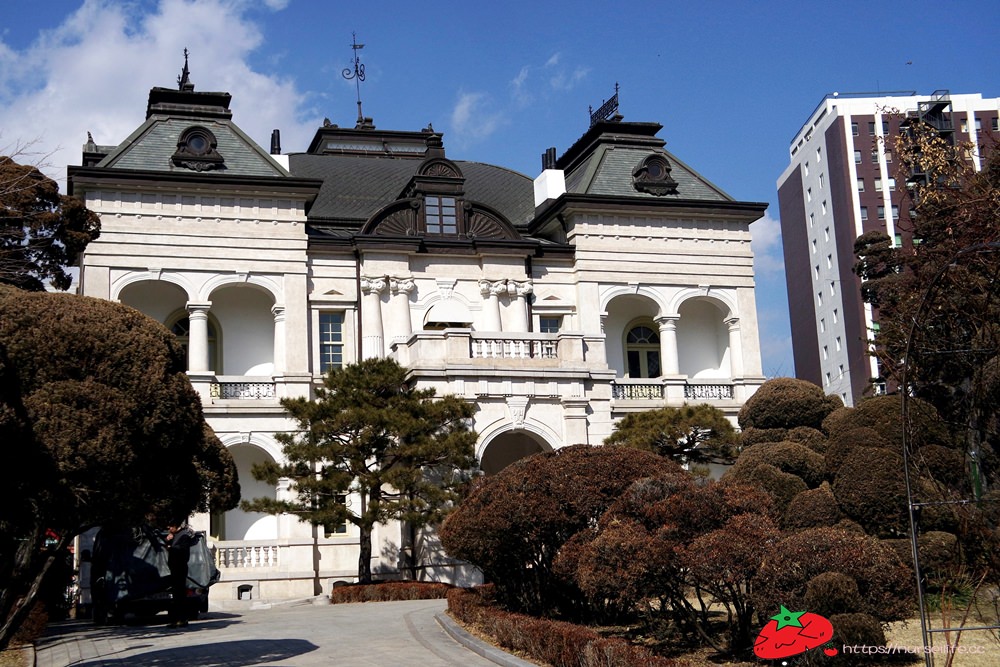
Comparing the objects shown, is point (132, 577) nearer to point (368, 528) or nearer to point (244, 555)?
point (368, 528)

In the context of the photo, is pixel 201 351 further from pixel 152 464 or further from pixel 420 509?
pixel 152 464

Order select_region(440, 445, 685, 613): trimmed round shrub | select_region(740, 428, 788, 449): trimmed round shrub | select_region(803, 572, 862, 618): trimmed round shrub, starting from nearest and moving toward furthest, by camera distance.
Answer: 1. select_region(803, 572, 862, 618): trimmed round shrub
2. select_region(440, 445, 685, 613): trimmed round shrub
3. select_region(740, 428, 788, 449): trimmed round shrub

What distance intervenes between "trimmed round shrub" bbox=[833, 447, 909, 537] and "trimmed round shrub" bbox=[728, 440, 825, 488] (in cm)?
241

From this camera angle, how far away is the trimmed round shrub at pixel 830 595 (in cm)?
1332

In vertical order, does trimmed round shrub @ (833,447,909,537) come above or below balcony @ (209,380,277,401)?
below

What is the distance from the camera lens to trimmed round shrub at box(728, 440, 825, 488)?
2280cm

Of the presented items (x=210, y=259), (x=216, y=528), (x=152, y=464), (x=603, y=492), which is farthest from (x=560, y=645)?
(x=210, y=259)

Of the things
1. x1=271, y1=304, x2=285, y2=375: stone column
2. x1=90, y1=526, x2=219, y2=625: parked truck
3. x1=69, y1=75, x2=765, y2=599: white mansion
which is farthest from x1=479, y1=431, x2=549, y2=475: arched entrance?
x1=90, y1=526, x2=219, y2=625: parked truck

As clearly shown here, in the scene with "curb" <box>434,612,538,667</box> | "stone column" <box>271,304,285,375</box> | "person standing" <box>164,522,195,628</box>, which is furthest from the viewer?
"stone column" <box>271,304,285,375</box>

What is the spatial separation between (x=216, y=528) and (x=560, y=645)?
20.6 metres

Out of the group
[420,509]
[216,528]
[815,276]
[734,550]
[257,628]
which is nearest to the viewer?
[734,550]

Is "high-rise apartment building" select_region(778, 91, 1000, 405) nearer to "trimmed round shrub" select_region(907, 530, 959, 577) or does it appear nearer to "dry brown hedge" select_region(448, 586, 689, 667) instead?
"trimmed round shrub" select_region(907, 530, 959, 577)

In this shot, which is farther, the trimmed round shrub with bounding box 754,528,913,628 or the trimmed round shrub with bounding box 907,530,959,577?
the trimmed round shrub with bounding box 907,530,959,577

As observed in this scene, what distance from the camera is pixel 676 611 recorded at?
15.3 metres
